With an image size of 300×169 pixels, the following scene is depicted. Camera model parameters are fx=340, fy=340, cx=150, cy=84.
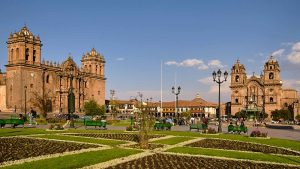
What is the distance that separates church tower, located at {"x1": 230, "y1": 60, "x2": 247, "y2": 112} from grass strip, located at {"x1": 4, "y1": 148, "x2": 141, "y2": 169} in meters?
104

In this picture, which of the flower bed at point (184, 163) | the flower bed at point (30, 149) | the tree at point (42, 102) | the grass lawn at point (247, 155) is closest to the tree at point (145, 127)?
the grass lawn at point (247, 155)

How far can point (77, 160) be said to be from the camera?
1433cm

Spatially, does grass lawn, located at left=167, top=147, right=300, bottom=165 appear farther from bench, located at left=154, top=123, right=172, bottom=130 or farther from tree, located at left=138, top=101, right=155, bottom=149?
bench, located at left=154, top=123, right=172, bottom=130

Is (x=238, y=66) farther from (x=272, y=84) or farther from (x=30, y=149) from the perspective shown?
(x=30, y=149)

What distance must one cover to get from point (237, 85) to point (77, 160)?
354 ft

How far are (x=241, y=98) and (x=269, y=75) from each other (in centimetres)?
1191

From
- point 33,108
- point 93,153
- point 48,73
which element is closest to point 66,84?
point 48,73

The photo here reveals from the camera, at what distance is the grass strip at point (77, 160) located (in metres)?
12.9

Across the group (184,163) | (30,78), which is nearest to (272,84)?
(30,78)

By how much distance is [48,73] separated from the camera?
8012cm

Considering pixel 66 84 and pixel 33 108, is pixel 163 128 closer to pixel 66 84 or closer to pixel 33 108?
pixel 33 108

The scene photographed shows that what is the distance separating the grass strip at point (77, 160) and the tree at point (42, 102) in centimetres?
3911

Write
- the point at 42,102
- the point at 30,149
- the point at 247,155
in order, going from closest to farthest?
the point at 247,155
the point at 30,149
the point at 42,102

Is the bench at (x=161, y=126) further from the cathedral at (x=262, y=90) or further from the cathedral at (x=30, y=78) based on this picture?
the cathedral at (x=262, y=90)
